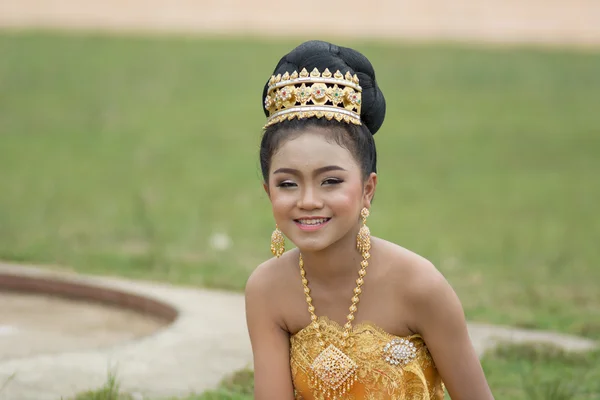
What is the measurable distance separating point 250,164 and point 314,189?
10207 millimetres

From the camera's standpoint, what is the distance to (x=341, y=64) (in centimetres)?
318

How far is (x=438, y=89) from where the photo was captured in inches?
667

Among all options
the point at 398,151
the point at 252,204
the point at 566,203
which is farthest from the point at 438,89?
the point at 252,204

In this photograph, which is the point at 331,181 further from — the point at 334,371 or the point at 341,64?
the point at 334,371

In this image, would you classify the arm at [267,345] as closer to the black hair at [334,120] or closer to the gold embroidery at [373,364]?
the gold embroidery at [373,364]

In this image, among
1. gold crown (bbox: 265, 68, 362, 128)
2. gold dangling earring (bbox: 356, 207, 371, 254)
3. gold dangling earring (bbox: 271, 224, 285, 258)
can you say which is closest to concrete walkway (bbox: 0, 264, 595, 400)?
gold dangling earring (bbox: 271, 224, 285, 258)

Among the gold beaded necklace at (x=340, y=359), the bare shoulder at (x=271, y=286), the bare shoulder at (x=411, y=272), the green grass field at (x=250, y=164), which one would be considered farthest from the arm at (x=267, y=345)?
the green grass field at (x=250, y=164)

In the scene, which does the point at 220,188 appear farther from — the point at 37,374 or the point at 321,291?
the point at 321,291

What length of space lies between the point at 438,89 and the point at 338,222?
14070 millimetres

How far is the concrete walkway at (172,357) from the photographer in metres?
4.38

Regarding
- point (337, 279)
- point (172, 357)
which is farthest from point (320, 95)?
point (172, 357)

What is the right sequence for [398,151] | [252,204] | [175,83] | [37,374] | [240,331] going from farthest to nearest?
[175,83] → [398,151] → [252,204] → [240,331] → [37,374]

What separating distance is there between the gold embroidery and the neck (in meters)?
0.15

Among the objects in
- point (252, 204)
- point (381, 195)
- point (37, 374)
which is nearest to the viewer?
point (37, 374)
